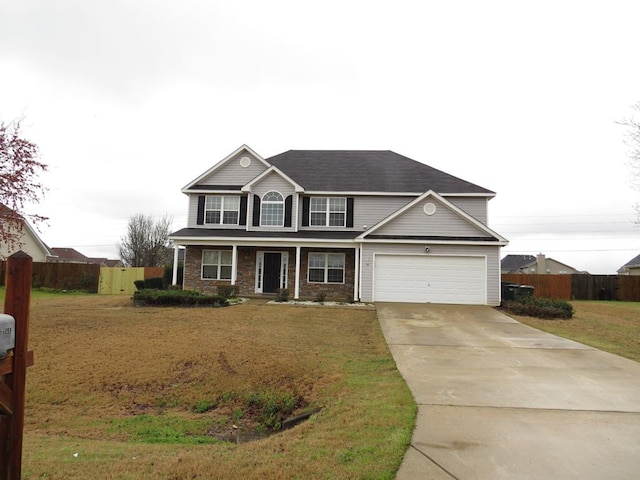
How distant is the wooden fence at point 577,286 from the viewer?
28438mm

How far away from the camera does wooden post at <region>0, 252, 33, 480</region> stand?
3.22 m

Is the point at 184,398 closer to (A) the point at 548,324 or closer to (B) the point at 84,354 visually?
(B) the point at 84,354

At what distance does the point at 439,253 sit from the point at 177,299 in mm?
11036

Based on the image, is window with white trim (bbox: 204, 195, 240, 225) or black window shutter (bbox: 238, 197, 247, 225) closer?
black window shutter (bbox: 238, 197, 247, 225)

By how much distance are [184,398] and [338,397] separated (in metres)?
2.80

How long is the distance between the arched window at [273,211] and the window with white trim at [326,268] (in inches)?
94.8

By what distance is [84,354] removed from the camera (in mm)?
9367

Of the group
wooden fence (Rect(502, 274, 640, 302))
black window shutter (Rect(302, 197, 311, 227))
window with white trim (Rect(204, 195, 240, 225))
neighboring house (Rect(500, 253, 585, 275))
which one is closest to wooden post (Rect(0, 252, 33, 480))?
black window shutter (Rect(302, 197, 311, 227))

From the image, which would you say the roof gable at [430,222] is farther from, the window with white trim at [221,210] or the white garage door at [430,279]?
the window with white trim at [221,210]

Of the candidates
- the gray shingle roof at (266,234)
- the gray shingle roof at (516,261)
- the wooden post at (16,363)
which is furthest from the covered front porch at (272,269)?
the gray shingle roof at (516,261)

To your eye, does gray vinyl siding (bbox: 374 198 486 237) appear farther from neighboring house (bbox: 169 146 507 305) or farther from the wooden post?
the wooden post

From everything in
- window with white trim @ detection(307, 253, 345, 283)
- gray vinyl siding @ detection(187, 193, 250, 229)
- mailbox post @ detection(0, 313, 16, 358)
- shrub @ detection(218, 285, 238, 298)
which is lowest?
shrub @ detection(218, 285, 238, 298)

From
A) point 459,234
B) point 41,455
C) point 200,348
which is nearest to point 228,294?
point 200,348

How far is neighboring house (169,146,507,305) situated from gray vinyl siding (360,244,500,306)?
4 centimetres
